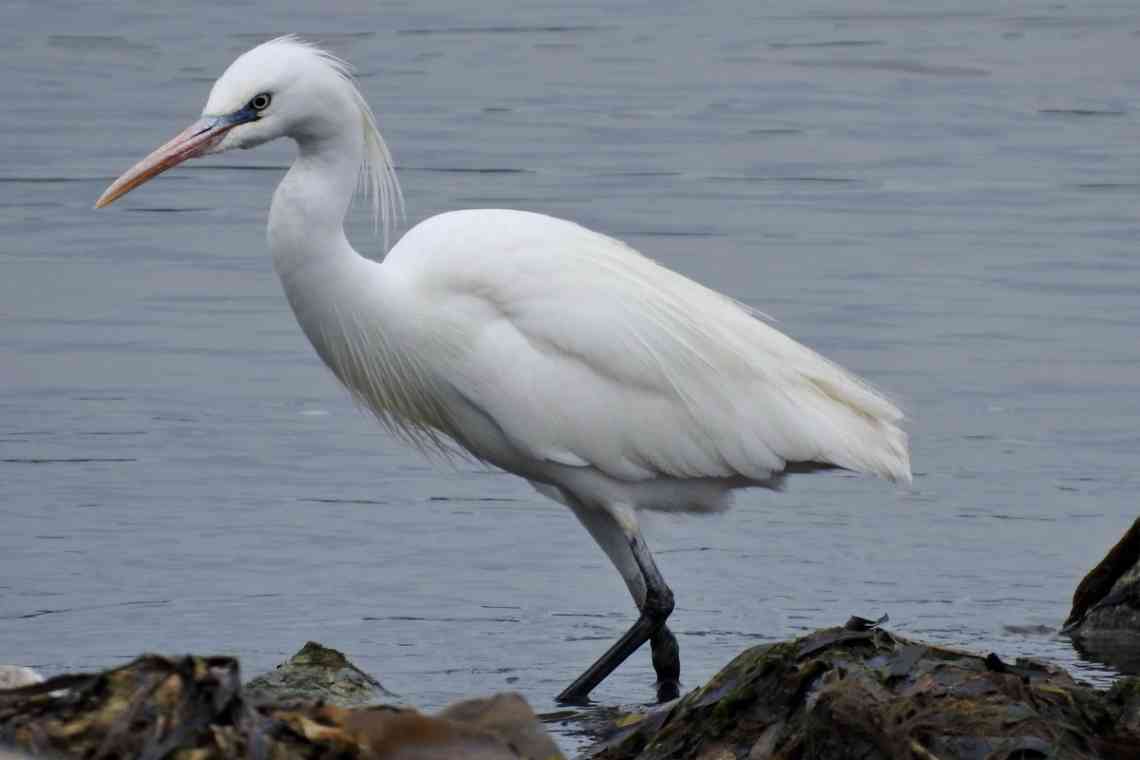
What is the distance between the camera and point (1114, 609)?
7.64m

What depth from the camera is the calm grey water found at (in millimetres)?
8328

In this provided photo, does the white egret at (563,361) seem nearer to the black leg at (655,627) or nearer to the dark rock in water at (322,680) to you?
the black leg at (655,627)

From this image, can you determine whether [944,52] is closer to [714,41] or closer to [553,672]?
[714,41]

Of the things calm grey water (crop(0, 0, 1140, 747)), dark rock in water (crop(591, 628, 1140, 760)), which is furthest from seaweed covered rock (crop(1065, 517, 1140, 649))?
dark rock in water (crop(591, 628, 1140, 760))

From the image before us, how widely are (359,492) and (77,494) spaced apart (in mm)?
1083

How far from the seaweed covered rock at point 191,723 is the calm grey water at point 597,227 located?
9.42 feet

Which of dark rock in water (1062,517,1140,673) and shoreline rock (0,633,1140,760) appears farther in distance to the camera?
dark rock in water (1062,517,1140,673)

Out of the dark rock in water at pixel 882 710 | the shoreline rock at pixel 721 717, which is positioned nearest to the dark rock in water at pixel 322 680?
the shoreline rock at pixel 721 717

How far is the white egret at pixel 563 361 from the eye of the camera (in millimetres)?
7422

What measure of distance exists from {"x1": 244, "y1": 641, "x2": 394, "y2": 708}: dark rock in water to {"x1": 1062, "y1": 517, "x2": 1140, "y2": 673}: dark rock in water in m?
2.32

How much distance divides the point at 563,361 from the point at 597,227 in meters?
5.94

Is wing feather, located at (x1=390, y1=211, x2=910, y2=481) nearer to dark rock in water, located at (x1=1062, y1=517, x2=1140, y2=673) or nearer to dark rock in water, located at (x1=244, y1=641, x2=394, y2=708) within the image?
dark rock in water, located at (x1=1062, y1=517, x2=1140, y2=673)

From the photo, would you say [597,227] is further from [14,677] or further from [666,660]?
[14,677]

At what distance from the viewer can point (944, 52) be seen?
65.0 feet
